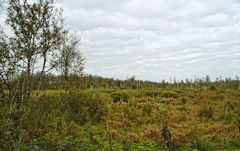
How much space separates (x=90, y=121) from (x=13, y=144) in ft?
59.4

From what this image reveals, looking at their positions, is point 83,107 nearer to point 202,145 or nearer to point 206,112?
point 206,112

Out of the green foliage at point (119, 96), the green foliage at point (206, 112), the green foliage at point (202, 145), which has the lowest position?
the green foliage at point (202, 145)

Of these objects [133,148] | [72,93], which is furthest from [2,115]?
[72,93]

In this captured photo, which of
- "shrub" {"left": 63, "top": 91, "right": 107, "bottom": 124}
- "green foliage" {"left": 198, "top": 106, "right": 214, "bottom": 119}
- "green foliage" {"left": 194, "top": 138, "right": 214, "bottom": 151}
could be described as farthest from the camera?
"green foliage" {"left": 198, "top": 106, "right": 214, "bottom": 119}

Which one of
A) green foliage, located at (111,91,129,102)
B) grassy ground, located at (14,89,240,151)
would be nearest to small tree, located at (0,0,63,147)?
grassy ground, located at (14,89,240,151)

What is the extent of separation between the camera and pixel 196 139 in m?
19.4

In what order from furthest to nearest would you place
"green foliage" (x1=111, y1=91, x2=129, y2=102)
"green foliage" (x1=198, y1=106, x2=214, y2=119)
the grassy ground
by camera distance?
"green foliage" (x1=111, y1=91, x2=129, y2=102) < "green foliage" (x1=198, y1=106, x2=214, y2=119) < the grassy ground

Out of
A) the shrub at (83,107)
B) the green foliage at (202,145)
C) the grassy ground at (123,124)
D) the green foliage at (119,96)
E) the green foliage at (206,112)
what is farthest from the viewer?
the green foliage at (119,96)

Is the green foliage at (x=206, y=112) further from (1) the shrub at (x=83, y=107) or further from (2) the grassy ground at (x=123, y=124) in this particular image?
(1) the shrub at (x=83, y=107)

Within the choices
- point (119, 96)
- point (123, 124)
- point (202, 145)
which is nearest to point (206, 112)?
point (123, 124)

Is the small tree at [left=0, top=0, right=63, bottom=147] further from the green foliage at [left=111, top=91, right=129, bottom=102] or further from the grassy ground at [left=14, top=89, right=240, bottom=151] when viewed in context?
the green foliage at [left=111, top=91, right=129, bottom=102]

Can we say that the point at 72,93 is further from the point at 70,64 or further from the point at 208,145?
the point at 208,145

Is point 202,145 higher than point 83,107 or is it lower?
lower

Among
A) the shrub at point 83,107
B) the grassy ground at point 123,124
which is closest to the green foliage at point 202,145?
the grassy ground at point 123,124
